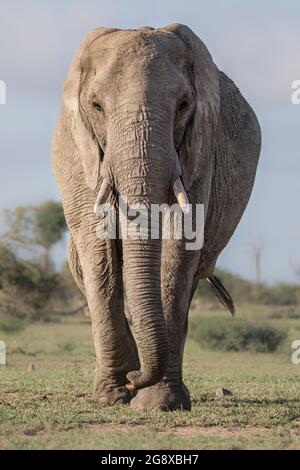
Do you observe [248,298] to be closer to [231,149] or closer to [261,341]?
[261,341]

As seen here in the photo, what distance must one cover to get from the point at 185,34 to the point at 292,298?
46.9m

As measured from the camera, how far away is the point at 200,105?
9172 mm

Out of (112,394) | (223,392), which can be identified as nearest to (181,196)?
(112,394)

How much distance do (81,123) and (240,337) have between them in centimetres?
1375

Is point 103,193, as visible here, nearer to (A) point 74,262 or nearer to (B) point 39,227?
(A) point 74,262

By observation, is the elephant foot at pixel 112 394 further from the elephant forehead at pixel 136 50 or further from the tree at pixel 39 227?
the tree at pixel 39 227

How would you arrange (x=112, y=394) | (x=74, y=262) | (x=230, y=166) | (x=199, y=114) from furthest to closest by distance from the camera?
(x=230, y=166) < (x=74, y=262) < (x=112, y=394) < (x=199, y=114)

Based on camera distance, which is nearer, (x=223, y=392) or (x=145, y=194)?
(x=145, y=194)

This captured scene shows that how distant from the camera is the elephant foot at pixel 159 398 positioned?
8.94m

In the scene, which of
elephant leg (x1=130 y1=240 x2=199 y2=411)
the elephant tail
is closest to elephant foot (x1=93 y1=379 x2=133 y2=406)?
elephant leg (x1=130 y1=240 x2=199 y2=411)

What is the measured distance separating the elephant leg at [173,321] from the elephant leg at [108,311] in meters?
0.45

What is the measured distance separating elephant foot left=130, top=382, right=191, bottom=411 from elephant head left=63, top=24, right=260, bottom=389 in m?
0.70

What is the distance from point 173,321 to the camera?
901 cm
